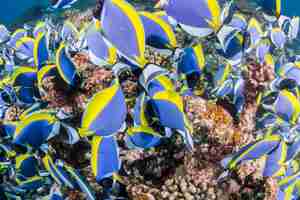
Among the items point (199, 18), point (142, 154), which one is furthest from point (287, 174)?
point (199, 18)

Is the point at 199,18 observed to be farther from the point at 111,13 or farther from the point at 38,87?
the point at 38,87

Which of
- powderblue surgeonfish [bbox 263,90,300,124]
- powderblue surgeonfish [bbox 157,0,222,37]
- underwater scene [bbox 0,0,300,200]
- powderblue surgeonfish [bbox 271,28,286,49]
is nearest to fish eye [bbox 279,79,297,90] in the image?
underwater scene [bbox 0,0,300,200]

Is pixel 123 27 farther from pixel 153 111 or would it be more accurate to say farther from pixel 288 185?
pixel 288 185

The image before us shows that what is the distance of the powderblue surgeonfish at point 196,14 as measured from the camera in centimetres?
162

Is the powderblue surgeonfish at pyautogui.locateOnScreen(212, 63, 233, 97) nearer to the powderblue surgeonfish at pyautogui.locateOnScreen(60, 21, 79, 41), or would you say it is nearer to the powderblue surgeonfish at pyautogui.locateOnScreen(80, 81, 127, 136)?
the powderblue surgeonfish at pyautogui.locateOnScreen(80, 81, 127, 136)

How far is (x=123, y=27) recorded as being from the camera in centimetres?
144

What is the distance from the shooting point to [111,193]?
103 inches

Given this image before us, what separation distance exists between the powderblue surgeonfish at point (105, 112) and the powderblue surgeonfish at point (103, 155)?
0.34 ft

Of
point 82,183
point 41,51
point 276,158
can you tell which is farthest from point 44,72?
point 276,158

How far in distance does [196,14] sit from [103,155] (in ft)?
2.50

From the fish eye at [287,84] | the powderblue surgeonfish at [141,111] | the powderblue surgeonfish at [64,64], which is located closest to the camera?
the powderblue surgeonfish at [141,111]

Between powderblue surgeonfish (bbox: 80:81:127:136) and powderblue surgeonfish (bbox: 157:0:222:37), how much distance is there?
421mm

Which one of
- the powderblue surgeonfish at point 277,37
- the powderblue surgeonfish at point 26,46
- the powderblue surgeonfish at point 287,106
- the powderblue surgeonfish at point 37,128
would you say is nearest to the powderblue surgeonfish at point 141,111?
the powderblue surgeonfish at point 37,128

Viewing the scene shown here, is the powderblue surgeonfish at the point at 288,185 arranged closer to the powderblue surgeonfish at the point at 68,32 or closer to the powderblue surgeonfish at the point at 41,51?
the powderblue surgeonfish at the point at 41,51
